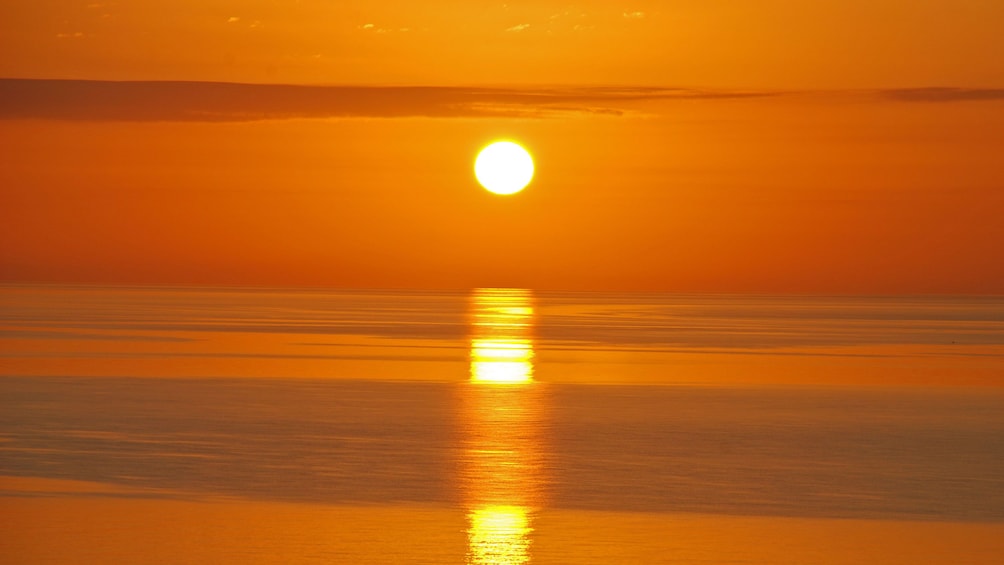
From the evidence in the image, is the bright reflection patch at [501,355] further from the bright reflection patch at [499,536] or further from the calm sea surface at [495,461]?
the bright reflection patch at [499,536]

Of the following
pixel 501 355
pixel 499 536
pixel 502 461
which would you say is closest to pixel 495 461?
pixel 502 461

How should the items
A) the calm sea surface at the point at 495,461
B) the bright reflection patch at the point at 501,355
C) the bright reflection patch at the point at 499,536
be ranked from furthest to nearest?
the bright reflection patch at the point at 501,355 → the calm sea surface at the point at 495,461 → the bright reflection patch at the point at 499,536

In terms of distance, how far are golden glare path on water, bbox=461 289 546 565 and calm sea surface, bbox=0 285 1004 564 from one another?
5 cm

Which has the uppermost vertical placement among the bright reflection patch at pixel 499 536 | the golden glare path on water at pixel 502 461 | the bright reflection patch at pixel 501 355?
the bright reflection patch at pixel 501 355

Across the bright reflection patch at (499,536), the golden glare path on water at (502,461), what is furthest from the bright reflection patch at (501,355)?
the bright reflection patch at (499,536)

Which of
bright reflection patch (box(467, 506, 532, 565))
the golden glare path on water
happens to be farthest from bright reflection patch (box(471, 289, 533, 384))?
bright reflection patch (box(467, 506, 532, 565))

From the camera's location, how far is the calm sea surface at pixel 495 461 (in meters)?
12.7

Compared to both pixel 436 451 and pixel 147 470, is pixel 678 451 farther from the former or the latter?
pixel 147 470

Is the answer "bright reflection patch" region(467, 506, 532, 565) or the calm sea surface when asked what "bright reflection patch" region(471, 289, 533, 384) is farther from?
"bright reflection patch" region(467, 506, 532, 565)

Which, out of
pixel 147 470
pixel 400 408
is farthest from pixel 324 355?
pixel 147 470

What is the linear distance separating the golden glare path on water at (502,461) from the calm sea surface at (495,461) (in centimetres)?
5

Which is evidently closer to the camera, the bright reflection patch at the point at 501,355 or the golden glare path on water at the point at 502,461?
the golden glare path on water at the point at 502,461

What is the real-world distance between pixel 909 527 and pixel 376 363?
23848 millimetres

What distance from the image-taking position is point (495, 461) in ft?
58.1
